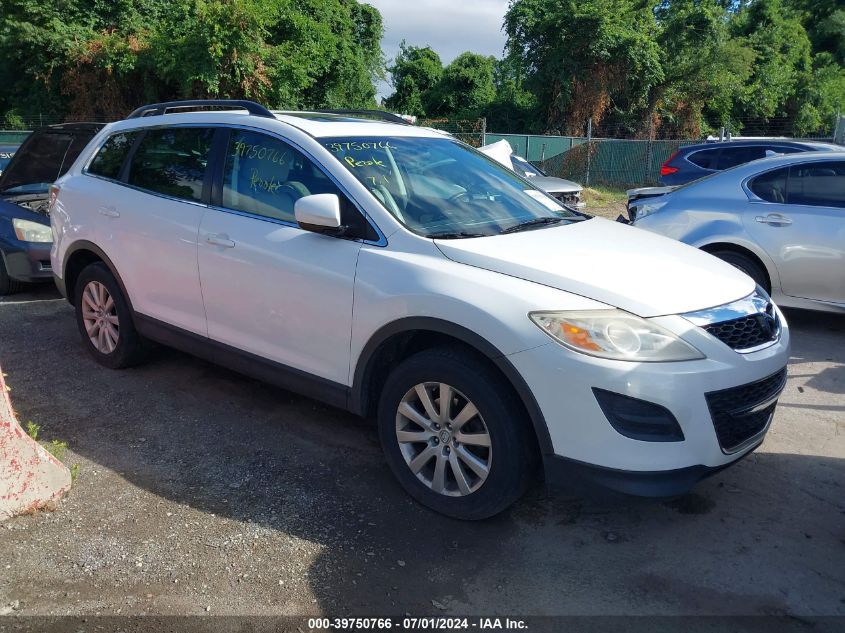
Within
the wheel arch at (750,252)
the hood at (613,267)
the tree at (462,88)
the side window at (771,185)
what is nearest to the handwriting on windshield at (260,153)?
the hood at (613,267)

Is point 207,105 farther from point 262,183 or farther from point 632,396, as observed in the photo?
point 632,396

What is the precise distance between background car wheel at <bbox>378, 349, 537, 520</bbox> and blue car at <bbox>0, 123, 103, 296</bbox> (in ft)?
16.3

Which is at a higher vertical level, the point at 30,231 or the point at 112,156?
the point at 112,156

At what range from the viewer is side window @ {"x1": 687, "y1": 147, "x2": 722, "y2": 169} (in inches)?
458

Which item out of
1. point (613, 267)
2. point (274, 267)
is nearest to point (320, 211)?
point (274, 267)

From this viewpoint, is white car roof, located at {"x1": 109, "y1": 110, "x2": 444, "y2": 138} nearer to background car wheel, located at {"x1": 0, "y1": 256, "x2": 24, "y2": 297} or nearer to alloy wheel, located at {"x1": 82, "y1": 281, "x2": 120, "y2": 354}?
alloy wheel, located at {"x1": 82, "y1": 281, "x2": 120, "y2": 354}

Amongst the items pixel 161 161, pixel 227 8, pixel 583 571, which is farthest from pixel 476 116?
pixel 583 571

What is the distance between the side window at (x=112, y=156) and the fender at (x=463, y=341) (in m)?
2.64

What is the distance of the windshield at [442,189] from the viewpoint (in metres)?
3.64

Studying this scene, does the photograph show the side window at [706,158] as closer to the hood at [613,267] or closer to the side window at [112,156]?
the hood at [613,267]

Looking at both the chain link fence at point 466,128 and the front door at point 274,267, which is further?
the chain link fence at point 466,128

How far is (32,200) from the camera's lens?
730 centimetres

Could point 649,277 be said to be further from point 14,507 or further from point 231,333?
point 14,507

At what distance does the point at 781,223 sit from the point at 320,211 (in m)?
4.53
